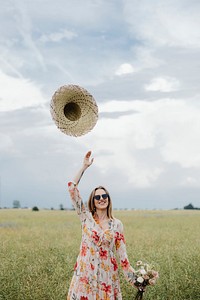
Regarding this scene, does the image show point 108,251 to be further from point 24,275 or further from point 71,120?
point 24,275

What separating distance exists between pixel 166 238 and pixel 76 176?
501 inches

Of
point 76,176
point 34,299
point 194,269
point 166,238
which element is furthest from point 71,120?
point 166,238

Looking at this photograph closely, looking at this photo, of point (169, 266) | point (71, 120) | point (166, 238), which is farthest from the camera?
point (166, 238)

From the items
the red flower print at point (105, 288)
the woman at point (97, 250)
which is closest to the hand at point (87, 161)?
the woman at point (97, 250)

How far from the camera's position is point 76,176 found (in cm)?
576

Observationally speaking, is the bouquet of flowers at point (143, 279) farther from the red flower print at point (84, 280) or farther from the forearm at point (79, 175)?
the forearm at point (79, 175)

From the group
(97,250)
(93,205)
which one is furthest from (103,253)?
(93,205)

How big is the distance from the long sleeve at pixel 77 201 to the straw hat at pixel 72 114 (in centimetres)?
94

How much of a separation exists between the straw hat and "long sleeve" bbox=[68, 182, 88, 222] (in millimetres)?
942

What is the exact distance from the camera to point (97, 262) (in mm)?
5551

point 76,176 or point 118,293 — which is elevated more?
point 76,176

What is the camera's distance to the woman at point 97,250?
5.51 metres

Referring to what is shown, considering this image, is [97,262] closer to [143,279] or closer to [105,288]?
[105,288]

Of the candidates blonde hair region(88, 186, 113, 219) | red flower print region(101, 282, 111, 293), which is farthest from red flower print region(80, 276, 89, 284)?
blonde hair region(88, 186, 113, 219)
